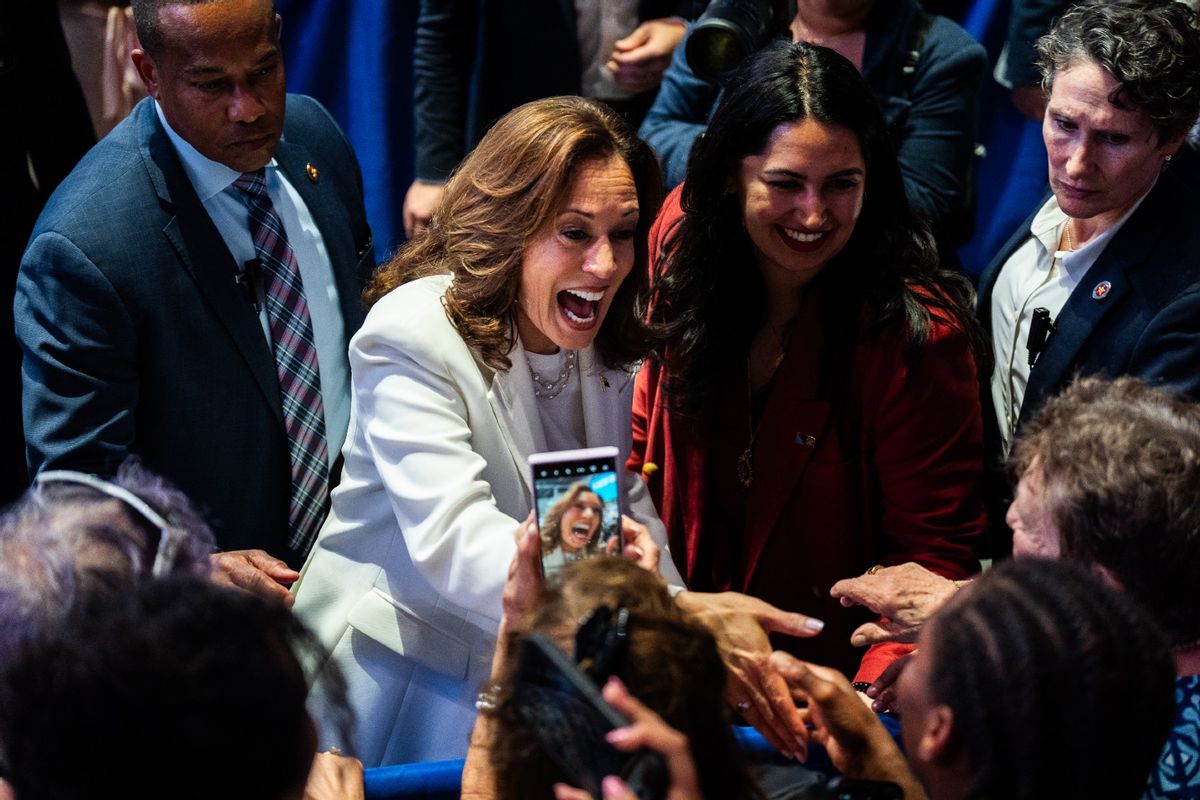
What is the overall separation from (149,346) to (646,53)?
1.72 metres

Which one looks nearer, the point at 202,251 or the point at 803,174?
the point at 803,174

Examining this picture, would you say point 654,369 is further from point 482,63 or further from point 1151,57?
point 482,63

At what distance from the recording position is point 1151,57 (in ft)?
9.21

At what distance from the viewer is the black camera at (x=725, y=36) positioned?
3238 millimetres

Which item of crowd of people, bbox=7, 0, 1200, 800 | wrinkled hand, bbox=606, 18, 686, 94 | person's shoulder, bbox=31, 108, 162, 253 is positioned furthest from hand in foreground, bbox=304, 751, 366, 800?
wrinkled hand, bbox=606, 18, 686, 94

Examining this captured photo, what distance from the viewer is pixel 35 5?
385cm

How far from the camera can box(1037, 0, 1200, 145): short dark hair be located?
2805 millimetres

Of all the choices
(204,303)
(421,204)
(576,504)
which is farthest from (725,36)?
(576,504)

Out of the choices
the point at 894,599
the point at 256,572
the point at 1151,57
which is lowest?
the point at 256,572

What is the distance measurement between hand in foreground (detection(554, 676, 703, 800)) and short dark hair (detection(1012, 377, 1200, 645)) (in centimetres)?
76

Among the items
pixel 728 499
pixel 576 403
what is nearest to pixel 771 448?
pixel 728 499

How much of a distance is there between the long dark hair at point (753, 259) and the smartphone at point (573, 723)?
1276 mm

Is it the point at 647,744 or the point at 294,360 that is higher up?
the point at 647,744

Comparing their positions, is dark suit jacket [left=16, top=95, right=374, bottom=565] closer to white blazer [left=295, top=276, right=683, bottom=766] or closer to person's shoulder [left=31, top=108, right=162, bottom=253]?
person's shoulder [left=31, top=108, right=162, bottom=253]
